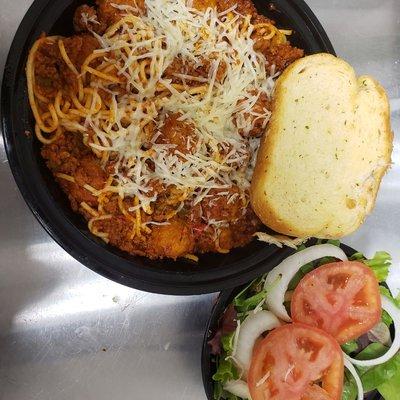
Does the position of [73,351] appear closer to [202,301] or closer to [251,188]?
[202,301]

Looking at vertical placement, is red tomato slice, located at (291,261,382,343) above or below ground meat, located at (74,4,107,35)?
below

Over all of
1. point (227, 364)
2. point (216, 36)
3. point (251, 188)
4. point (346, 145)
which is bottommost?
point (227, 364)

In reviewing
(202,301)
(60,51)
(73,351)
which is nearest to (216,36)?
(60,51)

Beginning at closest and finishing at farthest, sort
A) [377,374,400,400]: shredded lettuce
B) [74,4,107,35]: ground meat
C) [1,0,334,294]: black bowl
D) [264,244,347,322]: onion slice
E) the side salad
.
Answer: [1,0,334,294]: black bowl → [74,4,107,35]: ground meat → the side salad → [264,244,347,322]: onion slice → [377,374,400,400]: shredded lettuce

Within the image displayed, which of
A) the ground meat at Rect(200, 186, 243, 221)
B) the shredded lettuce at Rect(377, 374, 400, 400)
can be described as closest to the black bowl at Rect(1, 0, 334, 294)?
the ground meat at Rect(200, 186, 243, 221)

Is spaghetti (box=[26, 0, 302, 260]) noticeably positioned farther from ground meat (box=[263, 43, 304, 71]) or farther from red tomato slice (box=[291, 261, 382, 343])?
red tomato slice (box=[291, 261, 382, 343])

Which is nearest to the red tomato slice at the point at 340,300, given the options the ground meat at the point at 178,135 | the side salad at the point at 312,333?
the side salad at the point at 312,333
